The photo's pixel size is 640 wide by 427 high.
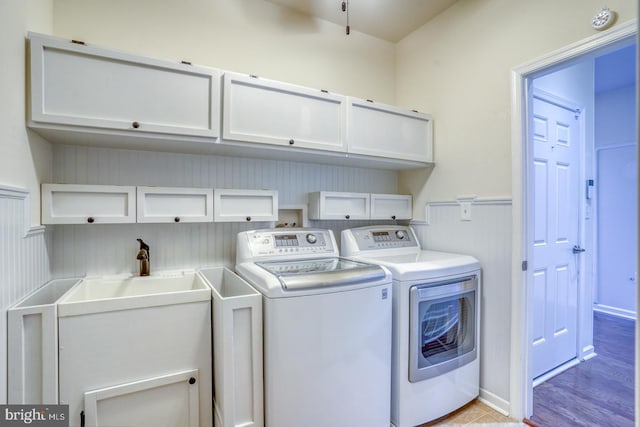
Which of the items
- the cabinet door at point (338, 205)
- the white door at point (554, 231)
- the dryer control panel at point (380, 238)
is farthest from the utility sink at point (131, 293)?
the white door at point (554, 231)

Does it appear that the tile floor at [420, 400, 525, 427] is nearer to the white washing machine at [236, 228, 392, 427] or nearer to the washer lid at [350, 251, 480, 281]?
Result: the white washing machine at [236, 228, 392, 427]

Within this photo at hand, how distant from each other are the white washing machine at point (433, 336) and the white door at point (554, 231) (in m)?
0.68

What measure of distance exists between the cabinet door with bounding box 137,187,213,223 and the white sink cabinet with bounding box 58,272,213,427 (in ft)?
1.49

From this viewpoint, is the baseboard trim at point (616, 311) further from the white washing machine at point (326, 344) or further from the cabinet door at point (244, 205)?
the cabinet door at point (244, 205)

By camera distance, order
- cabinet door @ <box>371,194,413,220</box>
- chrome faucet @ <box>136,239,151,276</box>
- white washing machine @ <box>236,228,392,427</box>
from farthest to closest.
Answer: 1. cabinet door @ <box>371,194,413,220</box>
2. chrome faucet @ <box>136,239,151,276</box>
3. white washing machine @ <box>236,228,392,427</box>

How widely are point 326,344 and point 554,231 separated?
2021 mm

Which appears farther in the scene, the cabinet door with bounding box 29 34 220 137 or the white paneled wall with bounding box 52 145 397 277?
the white paneled wall with bounding box 52 145 397 277

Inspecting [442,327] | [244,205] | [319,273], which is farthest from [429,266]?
[244,205]

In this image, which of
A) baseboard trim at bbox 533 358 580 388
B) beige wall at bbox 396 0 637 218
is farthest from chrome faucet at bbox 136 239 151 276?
baseboard trim at bbox 533 358 580 388

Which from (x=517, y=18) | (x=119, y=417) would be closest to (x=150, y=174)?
(x=119, y=417)

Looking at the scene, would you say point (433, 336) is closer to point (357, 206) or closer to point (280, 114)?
point (357, 206)

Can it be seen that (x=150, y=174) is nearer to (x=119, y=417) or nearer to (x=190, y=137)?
(x=190, y=137)

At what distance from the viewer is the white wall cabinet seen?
7.23ft

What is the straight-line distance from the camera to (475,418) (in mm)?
1797
